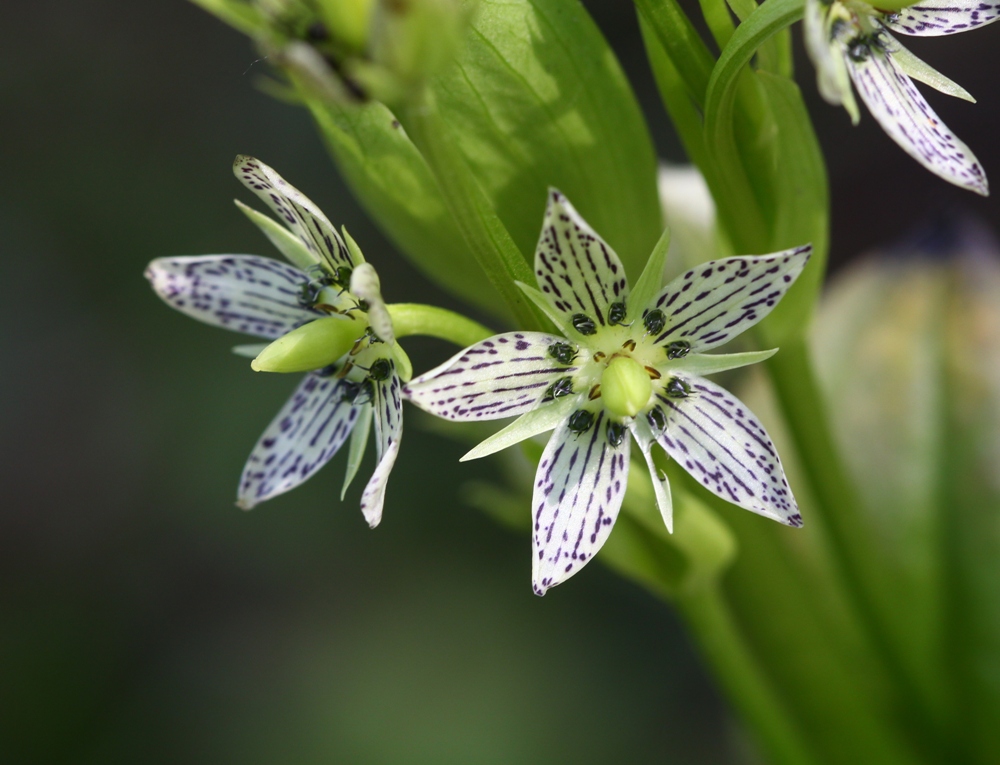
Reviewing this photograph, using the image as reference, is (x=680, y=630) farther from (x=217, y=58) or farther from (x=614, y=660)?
(x=217, y=58)

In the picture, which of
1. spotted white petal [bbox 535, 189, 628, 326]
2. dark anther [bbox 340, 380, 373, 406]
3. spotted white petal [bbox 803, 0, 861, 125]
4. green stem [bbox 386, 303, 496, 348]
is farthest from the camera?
dark anther [bbox 340, 380, 373, 406]

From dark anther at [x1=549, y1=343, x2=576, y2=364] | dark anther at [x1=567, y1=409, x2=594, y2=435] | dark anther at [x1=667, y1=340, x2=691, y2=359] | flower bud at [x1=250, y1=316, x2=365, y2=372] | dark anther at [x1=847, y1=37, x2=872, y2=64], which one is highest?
flower bud at [x1=250, y1=316, x2=365, y2=372]

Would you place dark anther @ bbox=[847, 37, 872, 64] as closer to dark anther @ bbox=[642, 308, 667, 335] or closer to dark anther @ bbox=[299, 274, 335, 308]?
dark anther @ bbox=[642, 308, 667, 335]

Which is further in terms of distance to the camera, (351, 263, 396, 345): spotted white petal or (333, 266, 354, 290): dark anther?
(333, 266, 354, 290): dark anther

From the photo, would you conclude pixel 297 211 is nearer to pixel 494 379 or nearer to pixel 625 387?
pixel 494 379

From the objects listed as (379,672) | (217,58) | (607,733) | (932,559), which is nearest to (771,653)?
(932,559)

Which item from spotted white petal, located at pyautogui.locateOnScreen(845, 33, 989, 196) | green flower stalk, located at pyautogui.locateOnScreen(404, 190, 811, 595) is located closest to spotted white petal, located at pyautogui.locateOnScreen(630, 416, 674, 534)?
green flower stalk, located at pyautogui.locateOnScreen(404, 190, 811, 595)

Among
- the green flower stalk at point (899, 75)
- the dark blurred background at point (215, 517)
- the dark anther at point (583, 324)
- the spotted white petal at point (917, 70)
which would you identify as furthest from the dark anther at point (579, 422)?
the dark blurred background at point (215, 517)

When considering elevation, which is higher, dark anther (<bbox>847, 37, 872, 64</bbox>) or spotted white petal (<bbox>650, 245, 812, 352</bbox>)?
dark anther (<bbox>847, 37, 872, 64</bbox>)
